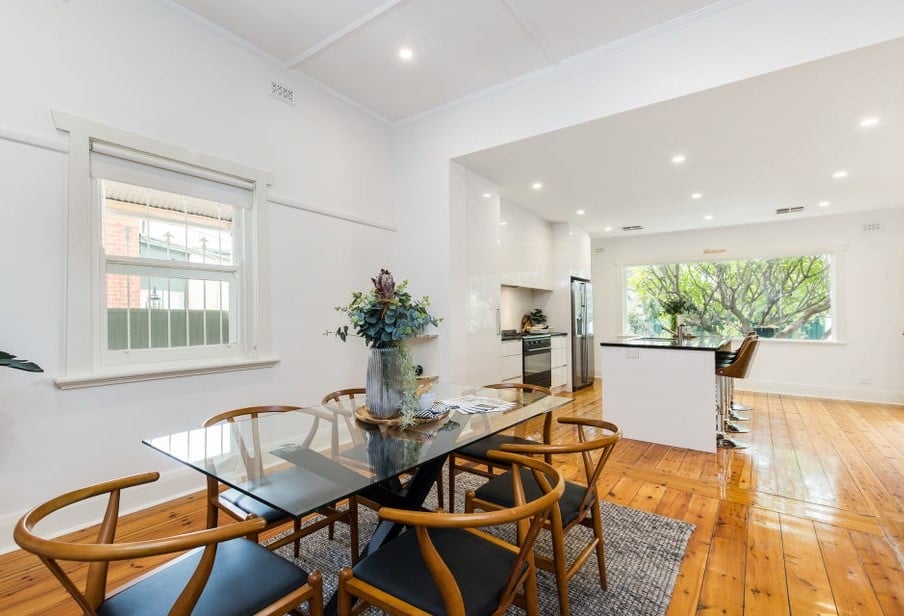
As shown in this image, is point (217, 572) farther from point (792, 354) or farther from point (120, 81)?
point (792, 354)


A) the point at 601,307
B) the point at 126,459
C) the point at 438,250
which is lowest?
the point at 126,459

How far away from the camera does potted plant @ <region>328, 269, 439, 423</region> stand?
1.72 meters

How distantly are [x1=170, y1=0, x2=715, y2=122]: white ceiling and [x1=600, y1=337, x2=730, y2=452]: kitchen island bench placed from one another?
2.50 m

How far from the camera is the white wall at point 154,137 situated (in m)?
2.07

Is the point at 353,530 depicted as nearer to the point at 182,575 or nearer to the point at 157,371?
the point at 182,575

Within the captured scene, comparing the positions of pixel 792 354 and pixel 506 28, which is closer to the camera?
pixel 506 28

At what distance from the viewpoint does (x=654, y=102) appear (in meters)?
2.76

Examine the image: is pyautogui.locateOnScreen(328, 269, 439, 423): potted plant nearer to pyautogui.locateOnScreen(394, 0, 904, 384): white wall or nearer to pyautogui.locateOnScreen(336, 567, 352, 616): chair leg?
pyautogui.locateOnScreen(336, 567, 352, 616): chair leg

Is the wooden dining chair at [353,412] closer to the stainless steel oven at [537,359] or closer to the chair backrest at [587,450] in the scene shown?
the chair backrest at [587,450]

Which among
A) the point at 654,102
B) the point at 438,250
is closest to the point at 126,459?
the point at 438,250

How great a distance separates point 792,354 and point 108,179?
808 centimetres

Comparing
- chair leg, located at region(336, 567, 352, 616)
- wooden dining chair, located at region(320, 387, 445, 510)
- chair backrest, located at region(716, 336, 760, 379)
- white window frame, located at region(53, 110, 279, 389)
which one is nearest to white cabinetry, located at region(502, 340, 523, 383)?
chair backrest, located at region(716, 336, 760, 379)

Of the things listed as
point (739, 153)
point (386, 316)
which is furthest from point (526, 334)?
point (386, 316)

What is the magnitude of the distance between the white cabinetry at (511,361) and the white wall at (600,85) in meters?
0.93
